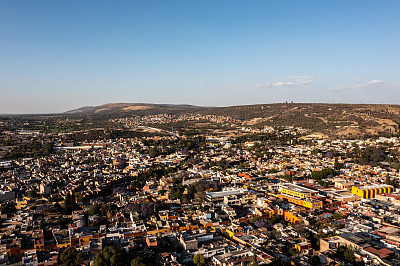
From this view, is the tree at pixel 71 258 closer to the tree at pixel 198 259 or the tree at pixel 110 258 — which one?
the tree at pixel 110 258

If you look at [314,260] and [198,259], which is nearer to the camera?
[314,260]

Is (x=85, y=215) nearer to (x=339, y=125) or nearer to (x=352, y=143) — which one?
(x=352, y=143)

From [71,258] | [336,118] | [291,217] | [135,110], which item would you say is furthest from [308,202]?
[135,110]

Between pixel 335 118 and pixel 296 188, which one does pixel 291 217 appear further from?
pixel 335 118

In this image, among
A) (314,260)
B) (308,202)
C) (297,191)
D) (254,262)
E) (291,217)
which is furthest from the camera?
(297,191)

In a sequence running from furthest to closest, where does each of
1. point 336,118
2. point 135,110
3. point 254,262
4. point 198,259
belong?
point 135,110 → point 336,118 → point 198,259 → point 254,262

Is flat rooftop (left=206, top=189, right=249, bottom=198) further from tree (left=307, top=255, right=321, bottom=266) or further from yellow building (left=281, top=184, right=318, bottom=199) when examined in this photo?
tree (left=307, top=255, right=321, bottom=266)

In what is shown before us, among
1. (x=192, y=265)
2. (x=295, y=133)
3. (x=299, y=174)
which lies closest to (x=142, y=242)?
(x=192, y=265)

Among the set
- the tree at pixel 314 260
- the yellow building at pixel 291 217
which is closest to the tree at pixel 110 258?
the tree at pixel 314 260
